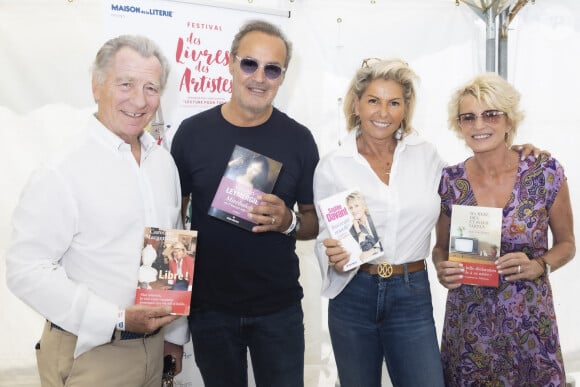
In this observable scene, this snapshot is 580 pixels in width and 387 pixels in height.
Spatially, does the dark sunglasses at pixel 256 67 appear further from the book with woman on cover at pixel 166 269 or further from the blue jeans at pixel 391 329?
the blue jeans at pixel 391 329

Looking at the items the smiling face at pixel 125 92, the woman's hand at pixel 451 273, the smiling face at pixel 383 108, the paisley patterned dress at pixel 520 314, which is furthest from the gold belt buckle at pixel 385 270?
Result: the smiling face at pixel 125 92

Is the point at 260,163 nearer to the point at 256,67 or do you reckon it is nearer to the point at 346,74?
the point at 256,67

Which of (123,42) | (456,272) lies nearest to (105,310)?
(123,42)

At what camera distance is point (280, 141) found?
240cm

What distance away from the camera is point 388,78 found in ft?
7.73

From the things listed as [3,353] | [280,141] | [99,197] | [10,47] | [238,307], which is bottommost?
[3,353]

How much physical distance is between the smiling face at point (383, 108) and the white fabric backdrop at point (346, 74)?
121cm

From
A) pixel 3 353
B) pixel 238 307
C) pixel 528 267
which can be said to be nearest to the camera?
pixel 528 267

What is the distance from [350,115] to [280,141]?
399 mm

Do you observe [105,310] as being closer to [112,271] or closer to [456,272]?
[112,271]

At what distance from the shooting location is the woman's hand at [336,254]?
2191 millimetres

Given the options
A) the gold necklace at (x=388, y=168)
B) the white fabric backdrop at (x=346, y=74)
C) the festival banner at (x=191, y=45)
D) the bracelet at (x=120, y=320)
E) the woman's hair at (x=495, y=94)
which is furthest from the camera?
the white fabric backdrop at (x=346, y=74)

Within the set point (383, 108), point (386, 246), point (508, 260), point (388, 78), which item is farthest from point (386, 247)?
point (388, 78)

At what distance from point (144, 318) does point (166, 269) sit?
0.61 feet
